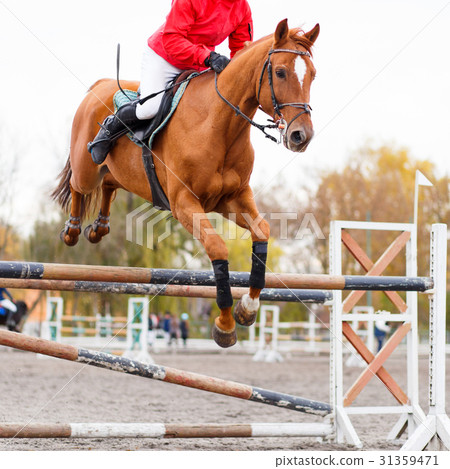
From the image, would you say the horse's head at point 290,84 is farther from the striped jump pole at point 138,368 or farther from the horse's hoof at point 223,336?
the striped jump pole at point 138,368

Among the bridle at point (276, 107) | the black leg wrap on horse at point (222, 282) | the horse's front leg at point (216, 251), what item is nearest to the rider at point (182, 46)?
the bridle at point (276, 107)

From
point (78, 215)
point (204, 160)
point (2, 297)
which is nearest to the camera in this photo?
point (204, 160)

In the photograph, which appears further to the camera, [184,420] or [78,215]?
[184,420]

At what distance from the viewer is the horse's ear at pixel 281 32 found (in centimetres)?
372

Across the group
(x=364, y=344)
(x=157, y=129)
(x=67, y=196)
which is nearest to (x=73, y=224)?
(x=67, y=196)

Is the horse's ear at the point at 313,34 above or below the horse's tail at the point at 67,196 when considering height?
above

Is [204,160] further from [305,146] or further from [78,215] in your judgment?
[78,215]

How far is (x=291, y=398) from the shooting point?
5223 millimetres

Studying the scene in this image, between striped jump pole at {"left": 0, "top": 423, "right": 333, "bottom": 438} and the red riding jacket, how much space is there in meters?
2.66

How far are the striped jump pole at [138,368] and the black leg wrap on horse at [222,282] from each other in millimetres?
1052

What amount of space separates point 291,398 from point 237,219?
1.77 meters

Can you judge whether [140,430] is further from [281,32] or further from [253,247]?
[281,32]

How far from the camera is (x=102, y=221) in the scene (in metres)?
5.45
